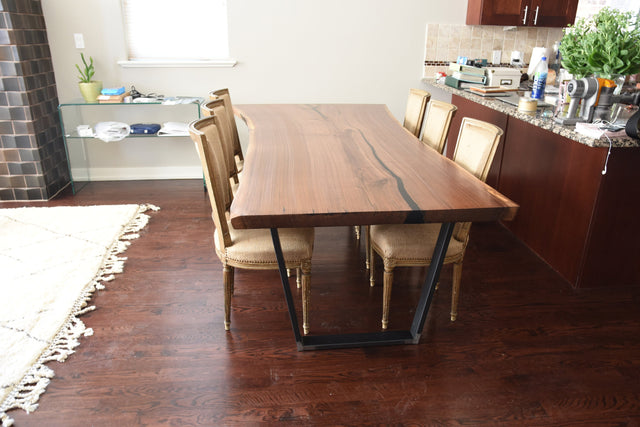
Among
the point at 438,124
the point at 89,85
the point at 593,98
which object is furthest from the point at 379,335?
the point at 89,85

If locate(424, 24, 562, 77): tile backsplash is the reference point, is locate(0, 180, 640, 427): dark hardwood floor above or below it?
below

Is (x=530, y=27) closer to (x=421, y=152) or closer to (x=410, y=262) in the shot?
(x=421, y=152)

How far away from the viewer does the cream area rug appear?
1.88 metres

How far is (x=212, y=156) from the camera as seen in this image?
1.88 meters

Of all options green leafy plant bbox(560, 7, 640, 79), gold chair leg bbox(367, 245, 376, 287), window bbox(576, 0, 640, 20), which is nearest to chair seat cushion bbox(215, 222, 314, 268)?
gold chair leg bbox(367, 245, 376, 287)

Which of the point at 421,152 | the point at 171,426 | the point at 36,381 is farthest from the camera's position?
the point at 421,152

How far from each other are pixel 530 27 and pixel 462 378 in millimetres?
3559

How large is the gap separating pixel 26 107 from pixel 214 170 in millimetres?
2437

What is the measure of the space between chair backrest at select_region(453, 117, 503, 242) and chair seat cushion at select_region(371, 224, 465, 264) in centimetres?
9

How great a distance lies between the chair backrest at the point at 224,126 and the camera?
248cm

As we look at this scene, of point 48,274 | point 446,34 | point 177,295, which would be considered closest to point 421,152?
point 177,295

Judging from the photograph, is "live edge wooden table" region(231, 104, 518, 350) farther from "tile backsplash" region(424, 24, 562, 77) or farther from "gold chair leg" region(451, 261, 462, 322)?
"tile backsplash" region(424, 24, 562, 77)

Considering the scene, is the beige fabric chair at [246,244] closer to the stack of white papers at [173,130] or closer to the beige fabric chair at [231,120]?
the beige fabric chair at [231,120]

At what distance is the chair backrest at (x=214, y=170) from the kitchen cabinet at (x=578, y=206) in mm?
1769
